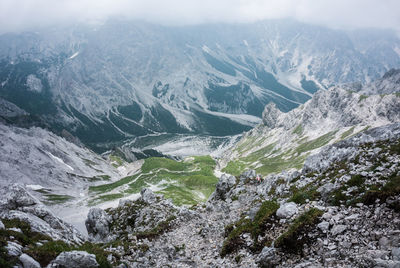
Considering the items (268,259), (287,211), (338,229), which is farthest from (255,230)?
(338,229)

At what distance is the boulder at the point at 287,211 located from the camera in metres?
20.0

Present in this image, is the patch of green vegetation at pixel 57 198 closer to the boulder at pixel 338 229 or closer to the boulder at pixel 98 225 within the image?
the boulder at pixel 98 225

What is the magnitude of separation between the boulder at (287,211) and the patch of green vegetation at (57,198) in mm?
151187

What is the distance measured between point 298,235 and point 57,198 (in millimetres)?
162231

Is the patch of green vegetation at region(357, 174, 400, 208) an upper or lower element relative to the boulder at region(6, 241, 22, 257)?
upper

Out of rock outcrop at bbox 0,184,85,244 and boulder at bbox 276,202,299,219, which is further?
rock outcrop at bbox 0,184,85,244

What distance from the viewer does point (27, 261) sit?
14508 mm

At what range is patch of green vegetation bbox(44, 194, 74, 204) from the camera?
142725 mm

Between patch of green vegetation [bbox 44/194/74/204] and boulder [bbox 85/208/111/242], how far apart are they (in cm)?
11563

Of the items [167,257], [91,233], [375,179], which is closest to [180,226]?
[167,257]

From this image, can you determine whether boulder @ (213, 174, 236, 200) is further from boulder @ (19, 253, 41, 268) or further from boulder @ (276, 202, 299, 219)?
boulder @ (19, 253, 41, 268)

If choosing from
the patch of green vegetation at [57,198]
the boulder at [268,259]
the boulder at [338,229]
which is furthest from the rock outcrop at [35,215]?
the patch of green vegetation at [57,198]

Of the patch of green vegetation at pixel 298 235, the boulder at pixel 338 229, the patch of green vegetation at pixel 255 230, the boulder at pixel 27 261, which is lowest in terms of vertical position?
the patch of green vegetation at pixel 255 230

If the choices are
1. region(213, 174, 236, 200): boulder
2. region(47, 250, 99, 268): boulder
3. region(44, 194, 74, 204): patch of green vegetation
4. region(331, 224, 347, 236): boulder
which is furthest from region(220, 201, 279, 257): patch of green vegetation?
region(44, 194, 74, 204): patch of green vegetation
